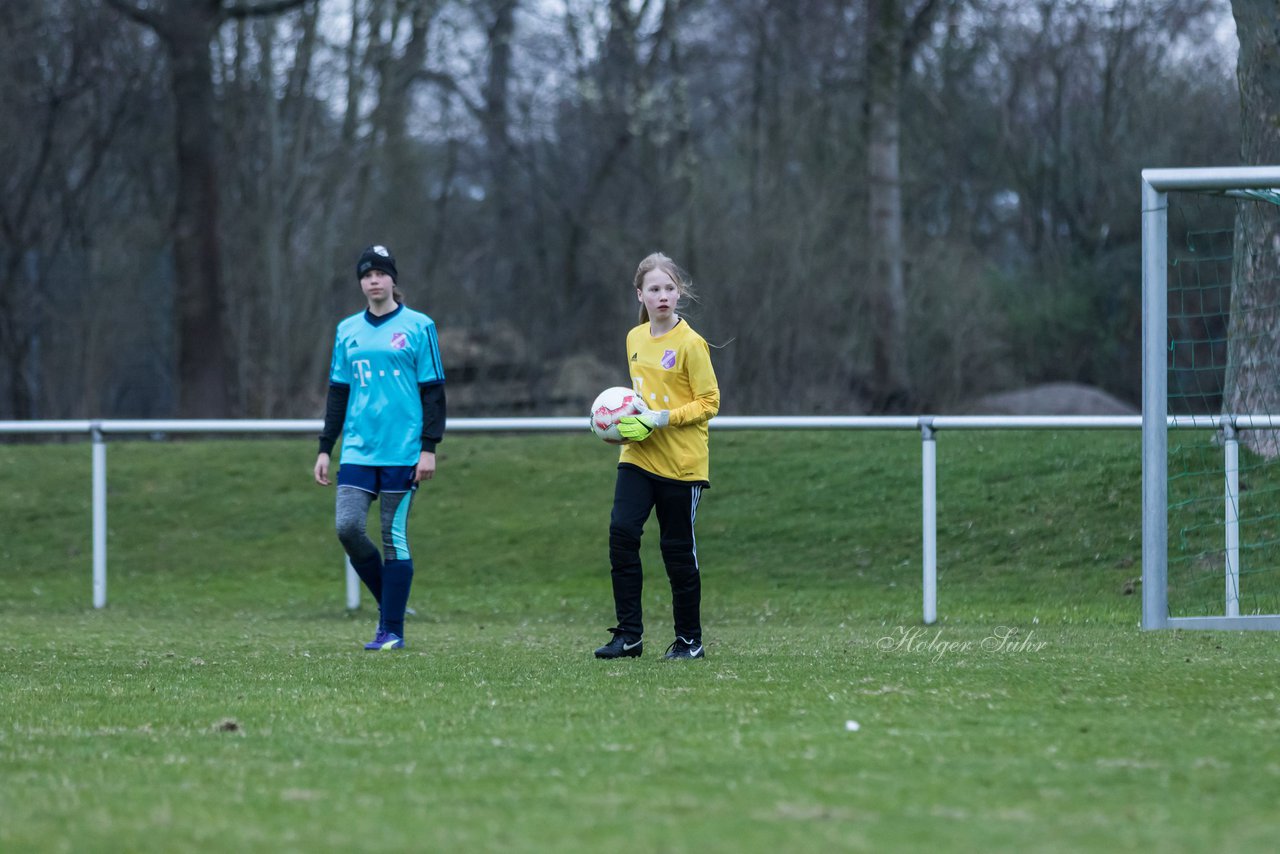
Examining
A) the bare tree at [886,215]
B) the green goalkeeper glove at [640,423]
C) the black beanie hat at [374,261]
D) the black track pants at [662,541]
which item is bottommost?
the black track pants at [662,541]

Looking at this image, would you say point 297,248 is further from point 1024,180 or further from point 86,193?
point 1024,180

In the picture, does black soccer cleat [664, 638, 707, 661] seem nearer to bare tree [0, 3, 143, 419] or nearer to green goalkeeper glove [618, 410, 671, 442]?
green goalkeeper glove [618, 410, 671, 442]

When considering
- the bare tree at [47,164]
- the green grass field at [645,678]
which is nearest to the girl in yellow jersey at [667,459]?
the green grass field at [645,678]

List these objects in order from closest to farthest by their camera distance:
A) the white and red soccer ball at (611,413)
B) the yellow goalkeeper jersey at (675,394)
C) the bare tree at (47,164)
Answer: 1. the white and red soccer ball at (611,413)
2. the yellow goalkeeper jersey at (675,394)
3. the bare tree at (47,164)

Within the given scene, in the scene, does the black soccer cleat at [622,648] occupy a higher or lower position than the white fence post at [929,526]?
lower

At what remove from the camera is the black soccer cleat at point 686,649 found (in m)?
7.02

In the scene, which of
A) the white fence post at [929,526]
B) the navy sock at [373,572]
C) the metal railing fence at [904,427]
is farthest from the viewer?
the white fence post at [929,526]

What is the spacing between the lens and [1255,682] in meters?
→ 5.84

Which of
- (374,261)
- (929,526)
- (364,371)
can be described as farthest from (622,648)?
(929,526)

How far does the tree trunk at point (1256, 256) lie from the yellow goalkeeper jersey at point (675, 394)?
15.7 feet

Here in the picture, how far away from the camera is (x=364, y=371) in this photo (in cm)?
770

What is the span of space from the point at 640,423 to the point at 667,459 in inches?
11.2

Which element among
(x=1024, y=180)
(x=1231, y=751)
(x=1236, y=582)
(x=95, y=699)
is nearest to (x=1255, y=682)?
(x=1231, y=751)

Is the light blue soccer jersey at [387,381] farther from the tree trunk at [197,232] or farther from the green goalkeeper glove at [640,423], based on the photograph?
the tree trunk at [197,232]
